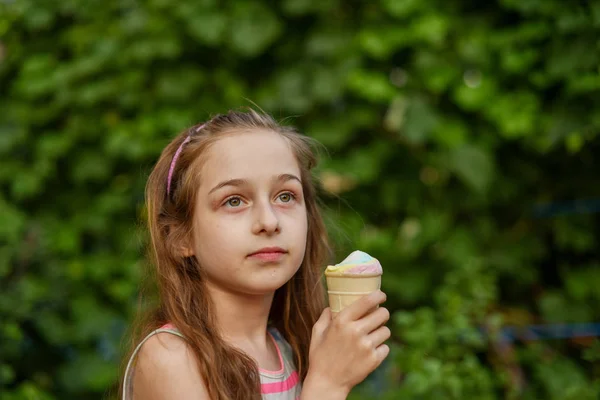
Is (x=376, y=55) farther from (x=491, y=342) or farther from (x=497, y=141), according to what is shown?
(x=491, y=342)

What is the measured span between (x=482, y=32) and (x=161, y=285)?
2313 millimetres

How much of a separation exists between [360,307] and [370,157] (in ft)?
7.07

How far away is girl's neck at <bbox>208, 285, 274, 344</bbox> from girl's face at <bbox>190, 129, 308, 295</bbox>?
0.03 m

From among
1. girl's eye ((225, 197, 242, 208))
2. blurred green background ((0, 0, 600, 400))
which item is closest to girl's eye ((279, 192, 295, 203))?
girl's eye ((225, 197, 242, 208))

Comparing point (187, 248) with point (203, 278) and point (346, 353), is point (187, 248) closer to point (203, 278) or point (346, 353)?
point (203, 278)

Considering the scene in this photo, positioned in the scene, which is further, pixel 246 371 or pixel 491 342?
pixel 491 342

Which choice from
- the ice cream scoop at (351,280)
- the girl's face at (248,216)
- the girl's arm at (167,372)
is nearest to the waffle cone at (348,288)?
the ice cream scoop at (351,280)

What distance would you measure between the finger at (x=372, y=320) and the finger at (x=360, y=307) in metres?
0.02

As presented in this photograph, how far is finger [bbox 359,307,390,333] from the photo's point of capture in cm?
189

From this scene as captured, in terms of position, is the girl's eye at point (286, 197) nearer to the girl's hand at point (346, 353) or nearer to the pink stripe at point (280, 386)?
the girl's hand at point (346, 353)

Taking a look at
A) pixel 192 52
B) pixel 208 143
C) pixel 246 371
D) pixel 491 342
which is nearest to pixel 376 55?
pixel 192 52

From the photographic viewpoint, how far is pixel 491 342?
380cm

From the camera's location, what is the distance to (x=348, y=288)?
6.28 ft

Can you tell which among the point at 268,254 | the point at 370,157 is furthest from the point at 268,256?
the point at 370,157
